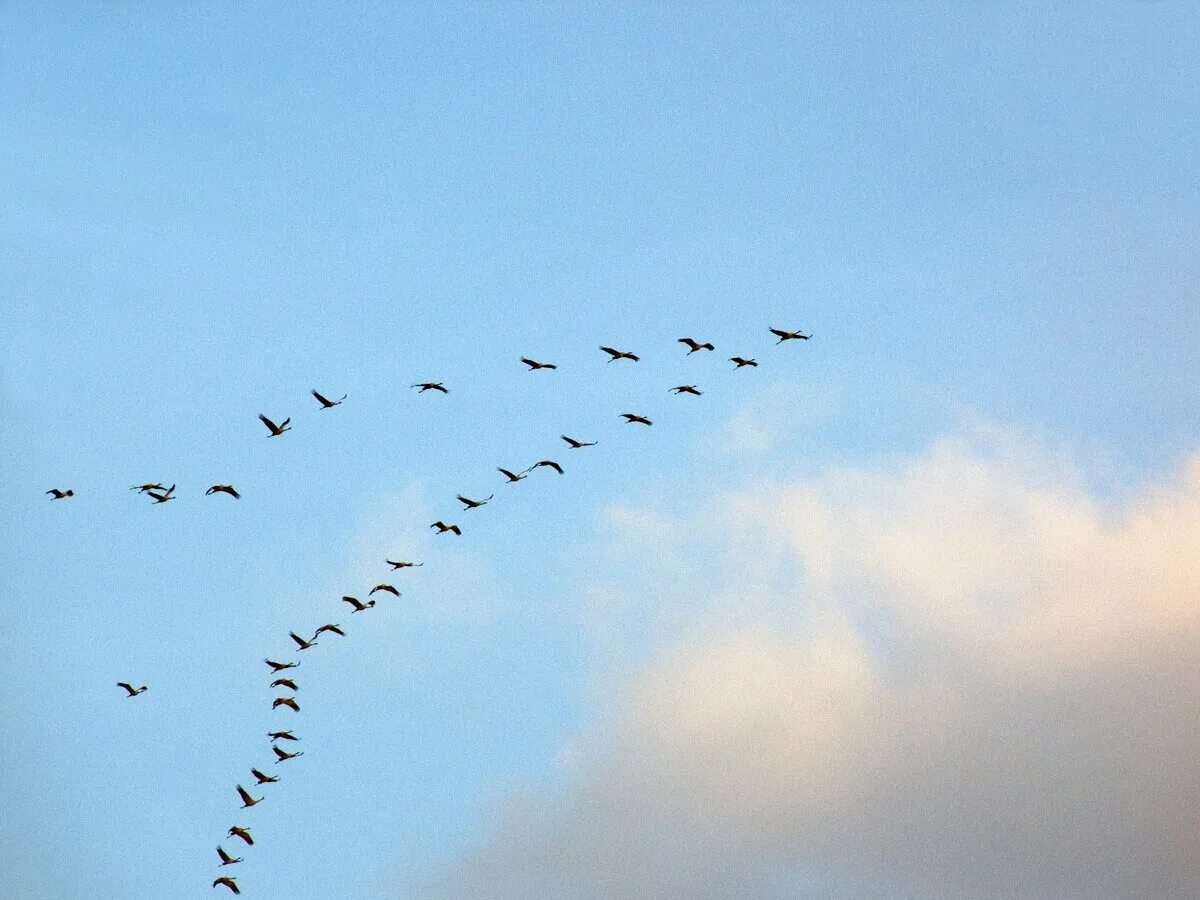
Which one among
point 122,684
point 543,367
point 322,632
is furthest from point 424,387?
point 122,684

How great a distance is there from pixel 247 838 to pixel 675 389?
4979 centimetres

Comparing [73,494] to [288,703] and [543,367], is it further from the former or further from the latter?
[543,367]

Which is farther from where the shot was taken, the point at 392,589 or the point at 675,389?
the point at 392,589

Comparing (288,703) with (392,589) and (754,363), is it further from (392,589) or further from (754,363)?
(754,363)

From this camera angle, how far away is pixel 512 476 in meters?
188

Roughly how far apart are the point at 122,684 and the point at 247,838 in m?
18.7

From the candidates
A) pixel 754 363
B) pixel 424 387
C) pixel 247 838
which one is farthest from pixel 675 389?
pixel 247 838

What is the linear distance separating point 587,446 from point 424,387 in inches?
545

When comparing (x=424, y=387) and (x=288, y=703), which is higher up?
(x=424, y=387)

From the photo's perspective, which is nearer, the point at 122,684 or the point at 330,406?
the point at 330,406

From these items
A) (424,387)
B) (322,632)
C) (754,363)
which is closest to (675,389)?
(754,363)

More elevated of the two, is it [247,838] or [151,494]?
[151,494]

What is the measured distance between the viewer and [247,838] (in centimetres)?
18700

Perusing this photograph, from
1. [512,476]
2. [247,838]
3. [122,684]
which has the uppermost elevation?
[512,476]
